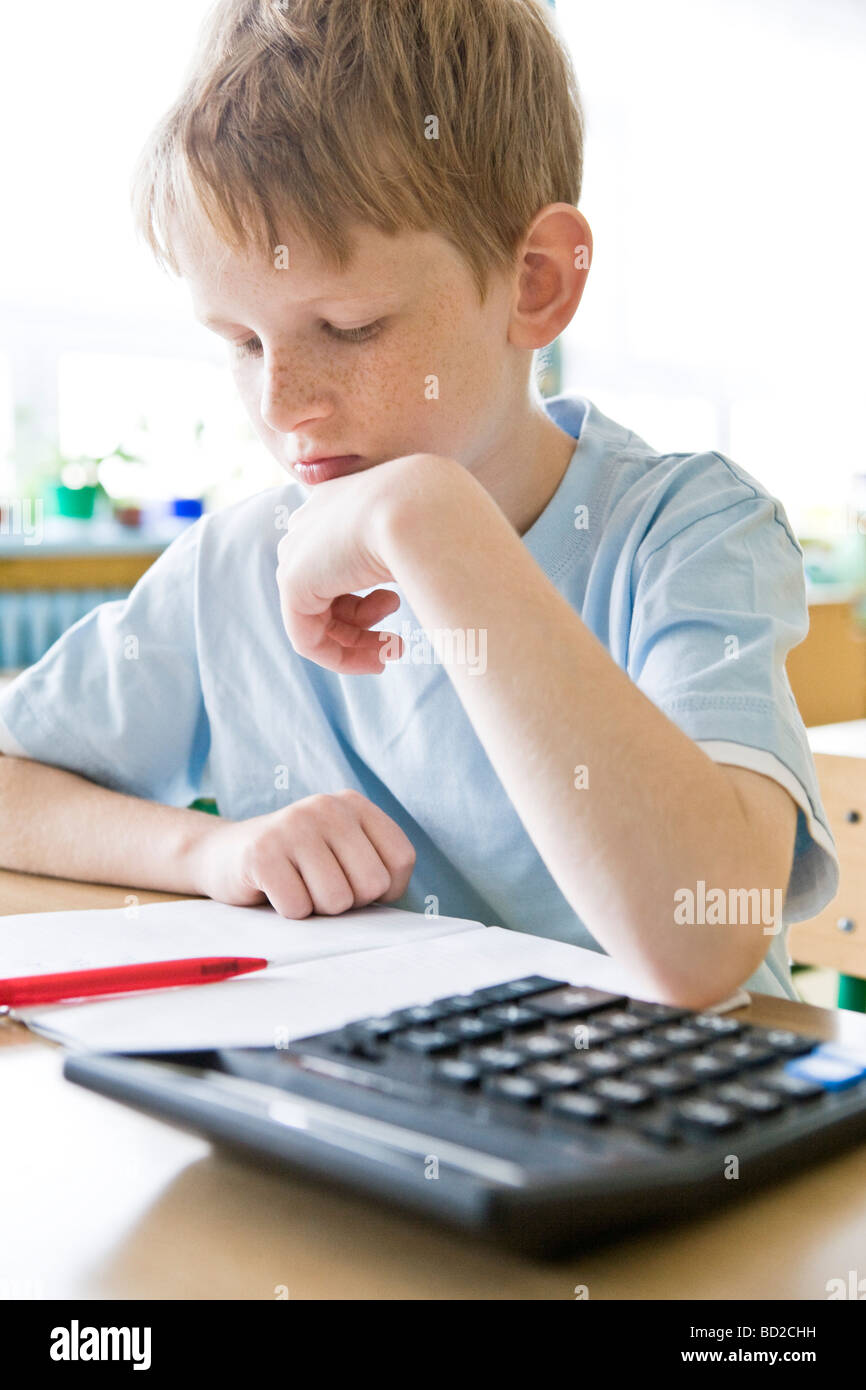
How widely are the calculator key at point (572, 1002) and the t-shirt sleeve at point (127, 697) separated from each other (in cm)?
60

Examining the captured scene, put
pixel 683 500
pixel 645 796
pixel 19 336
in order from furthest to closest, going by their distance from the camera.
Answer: pixel 19 336 → pixel 683 500 → pixel 645 796

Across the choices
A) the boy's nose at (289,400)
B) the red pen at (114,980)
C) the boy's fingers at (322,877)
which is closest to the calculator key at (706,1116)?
the red pen at (114,980)

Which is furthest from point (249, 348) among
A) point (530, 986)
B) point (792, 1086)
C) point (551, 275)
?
point (792, 1086)

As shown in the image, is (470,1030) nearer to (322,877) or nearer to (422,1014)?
(422,1014)

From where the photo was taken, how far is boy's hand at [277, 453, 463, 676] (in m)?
0.68

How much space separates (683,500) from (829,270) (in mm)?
4928

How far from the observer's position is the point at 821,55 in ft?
15.3

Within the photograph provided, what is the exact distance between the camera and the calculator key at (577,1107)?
0.39 metres

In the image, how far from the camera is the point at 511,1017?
1.59ft

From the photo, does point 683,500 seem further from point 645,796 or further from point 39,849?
point 39,849

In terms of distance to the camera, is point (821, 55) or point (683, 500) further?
point (821, 55)

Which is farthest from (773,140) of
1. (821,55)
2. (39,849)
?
(39,849)

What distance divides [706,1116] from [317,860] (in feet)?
1.33

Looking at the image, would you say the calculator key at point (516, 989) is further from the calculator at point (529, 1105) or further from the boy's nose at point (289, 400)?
the boy's nose at point (289, 400)
